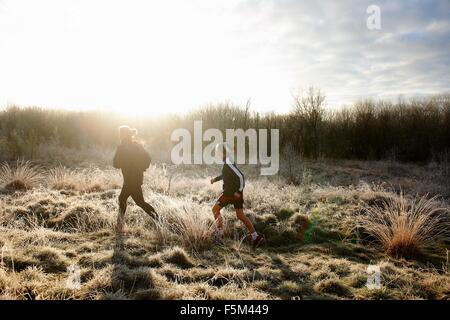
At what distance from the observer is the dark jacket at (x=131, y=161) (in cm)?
675

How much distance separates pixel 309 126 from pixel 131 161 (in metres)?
19.1

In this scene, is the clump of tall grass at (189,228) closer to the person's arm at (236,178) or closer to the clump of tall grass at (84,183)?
the person's arm at (236,178)

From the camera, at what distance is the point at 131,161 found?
6.77m

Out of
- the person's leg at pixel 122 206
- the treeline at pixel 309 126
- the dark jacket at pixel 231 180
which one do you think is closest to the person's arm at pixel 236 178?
the dark jacket at pixel 231 180

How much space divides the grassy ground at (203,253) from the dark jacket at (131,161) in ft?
2.99

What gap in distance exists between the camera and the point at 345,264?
5629 mm

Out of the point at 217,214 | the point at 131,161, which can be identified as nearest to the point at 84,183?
the point at 131,161

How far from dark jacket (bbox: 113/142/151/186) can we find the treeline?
15909mm

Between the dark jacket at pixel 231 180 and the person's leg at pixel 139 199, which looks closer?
the dark jacket at pixel 231 180

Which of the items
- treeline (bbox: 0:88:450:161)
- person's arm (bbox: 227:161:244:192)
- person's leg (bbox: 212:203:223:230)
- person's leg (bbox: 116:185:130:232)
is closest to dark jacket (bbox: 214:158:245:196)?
person's arm (bbox: 227:161:244:192)

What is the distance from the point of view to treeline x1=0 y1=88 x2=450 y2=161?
2408 cm

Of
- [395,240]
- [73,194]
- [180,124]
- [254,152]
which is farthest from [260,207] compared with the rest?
[180,124]

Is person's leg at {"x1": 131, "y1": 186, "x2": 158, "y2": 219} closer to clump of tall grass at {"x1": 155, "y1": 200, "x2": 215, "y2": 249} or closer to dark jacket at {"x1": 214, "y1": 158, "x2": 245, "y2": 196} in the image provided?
clump of tall grass at {"x1": 155, "y1": 200, "x2": 215, "y2": 249}
